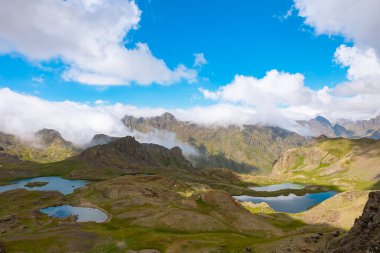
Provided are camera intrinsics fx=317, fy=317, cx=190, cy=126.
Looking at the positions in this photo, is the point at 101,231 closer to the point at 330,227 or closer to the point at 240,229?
the point at 240,229

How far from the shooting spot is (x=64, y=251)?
91.0m

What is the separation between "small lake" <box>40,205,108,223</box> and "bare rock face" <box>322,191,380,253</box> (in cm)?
11587

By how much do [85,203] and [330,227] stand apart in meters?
143

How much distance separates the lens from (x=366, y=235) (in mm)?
47156

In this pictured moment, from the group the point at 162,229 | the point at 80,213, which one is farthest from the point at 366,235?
the point at 80,213

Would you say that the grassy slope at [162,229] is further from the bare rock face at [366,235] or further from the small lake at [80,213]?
the bare rock face at [366,235]

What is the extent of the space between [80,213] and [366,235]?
508ft

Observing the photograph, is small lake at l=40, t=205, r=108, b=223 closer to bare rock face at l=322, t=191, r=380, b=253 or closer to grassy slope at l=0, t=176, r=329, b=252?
grassy slope at l=0, t=176, r=329, b=252

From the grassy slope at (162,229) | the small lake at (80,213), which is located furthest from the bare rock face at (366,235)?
the small lake at (80,213)

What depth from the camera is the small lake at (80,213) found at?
15388 centimetres

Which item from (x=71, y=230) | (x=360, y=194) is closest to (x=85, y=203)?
(x=71, y=230)

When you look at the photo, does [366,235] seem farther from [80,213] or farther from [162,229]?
[80,213]

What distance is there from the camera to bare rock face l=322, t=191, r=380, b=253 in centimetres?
4441

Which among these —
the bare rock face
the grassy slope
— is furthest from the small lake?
the bare rock face
